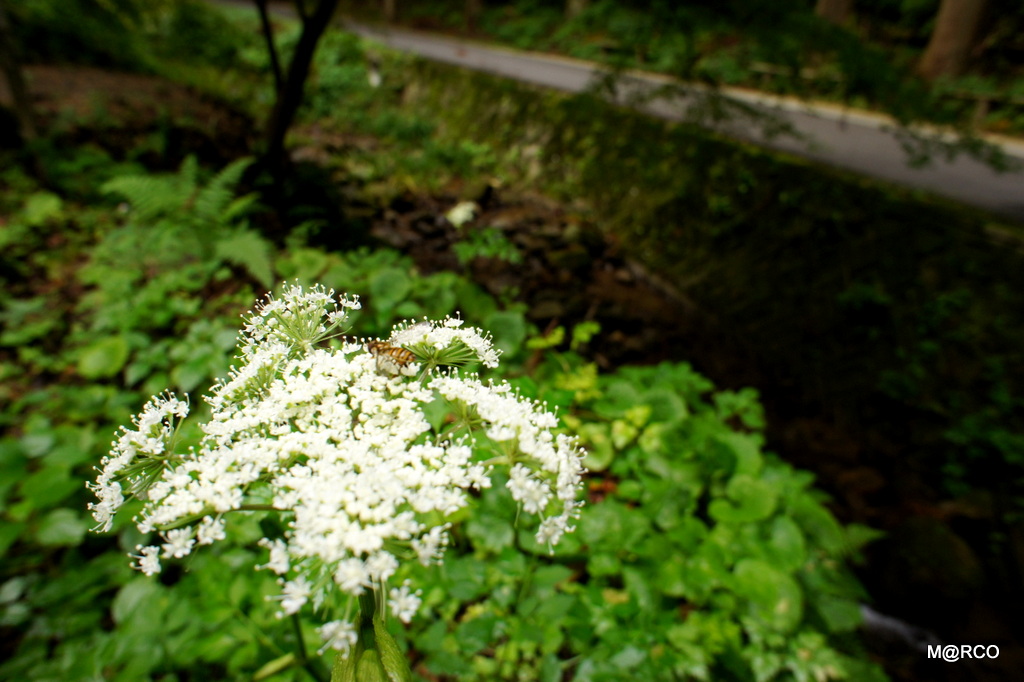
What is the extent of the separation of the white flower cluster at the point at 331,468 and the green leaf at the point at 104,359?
1916 mm

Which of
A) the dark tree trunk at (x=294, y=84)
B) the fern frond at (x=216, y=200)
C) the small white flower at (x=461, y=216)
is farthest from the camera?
the small white flower at (x=461, y=216)

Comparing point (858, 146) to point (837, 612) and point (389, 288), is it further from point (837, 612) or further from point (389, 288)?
point (389, 288)

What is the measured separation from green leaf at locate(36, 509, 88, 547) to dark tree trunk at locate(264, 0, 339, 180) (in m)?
4.09

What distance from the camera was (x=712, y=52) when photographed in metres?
7.17

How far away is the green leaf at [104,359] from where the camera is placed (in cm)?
249

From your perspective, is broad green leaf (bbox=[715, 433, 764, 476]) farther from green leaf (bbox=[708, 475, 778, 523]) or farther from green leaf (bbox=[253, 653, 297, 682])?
green leaf (bbox=[253, 653, 297, 682])

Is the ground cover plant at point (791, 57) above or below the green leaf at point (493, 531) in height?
above

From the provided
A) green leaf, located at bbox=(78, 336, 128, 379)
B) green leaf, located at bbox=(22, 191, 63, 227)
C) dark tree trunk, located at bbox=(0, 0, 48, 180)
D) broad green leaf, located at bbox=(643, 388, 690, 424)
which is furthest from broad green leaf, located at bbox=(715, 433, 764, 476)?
dark tree trunk, located at bbox=(0, 0, 48, 180)

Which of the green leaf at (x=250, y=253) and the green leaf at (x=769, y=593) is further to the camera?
the green leaf at (x=250, y=253)

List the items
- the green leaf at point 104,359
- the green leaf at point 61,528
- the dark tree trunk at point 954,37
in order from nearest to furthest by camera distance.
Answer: the green leaf at point 61,528 → the green leaf at point 104,359 → the dark tree trunk at point 954,37

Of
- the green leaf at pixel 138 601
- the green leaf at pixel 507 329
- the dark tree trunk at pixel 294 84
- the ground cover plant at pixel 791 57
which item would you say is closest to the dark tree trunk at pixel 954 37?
the ground cover plant at pixel 791 57

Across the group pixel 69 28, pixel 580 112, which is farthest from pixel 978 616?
pixel 69 28

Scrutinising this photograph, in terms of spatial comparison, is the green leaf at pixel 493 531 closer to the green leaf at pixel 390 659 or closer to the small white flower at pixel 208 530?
the green leaf at pixel 390 659

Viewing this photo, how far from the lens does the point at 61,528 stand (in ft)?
5.41
